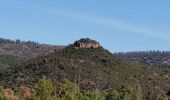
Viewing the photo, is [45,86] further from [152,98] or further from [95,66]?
[95,66]

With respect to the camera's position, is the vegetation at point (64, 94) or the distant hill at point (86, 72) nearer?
the vegetation at point (64, 94)

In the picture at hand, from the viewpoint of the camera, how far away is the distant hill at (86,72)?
556ft

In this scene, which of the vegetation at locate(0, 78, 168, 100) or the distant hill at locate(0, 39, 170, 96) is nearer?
the vegetation at locate(0, 78, 168, 100)

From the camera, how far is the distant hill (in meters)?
169

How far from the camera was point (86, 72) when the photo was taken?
7037 inches

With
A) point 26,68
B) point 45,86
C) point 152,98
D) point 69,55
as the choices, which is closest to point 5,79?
point 26,68

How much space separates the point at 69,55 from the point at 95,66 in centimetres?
1174

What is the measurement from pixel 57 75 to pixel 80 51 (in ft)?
90.8

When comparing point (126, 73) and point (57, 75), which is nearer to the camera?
point (57, 75)

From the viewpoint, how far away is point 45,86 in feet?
285

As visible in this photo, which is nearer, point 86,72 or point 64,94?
point 64,94

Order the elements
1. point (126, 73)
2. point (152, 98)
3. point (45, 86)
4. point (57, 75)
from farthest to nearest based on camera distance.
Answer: point (126, 73) < point (57, 75) < point (152, 98) < point (45, 86)

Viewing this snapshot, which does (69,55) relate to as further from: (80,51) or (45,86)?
(45,86)

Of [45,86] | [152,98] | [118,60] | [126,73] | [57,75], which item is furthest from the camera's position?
[118,60]
